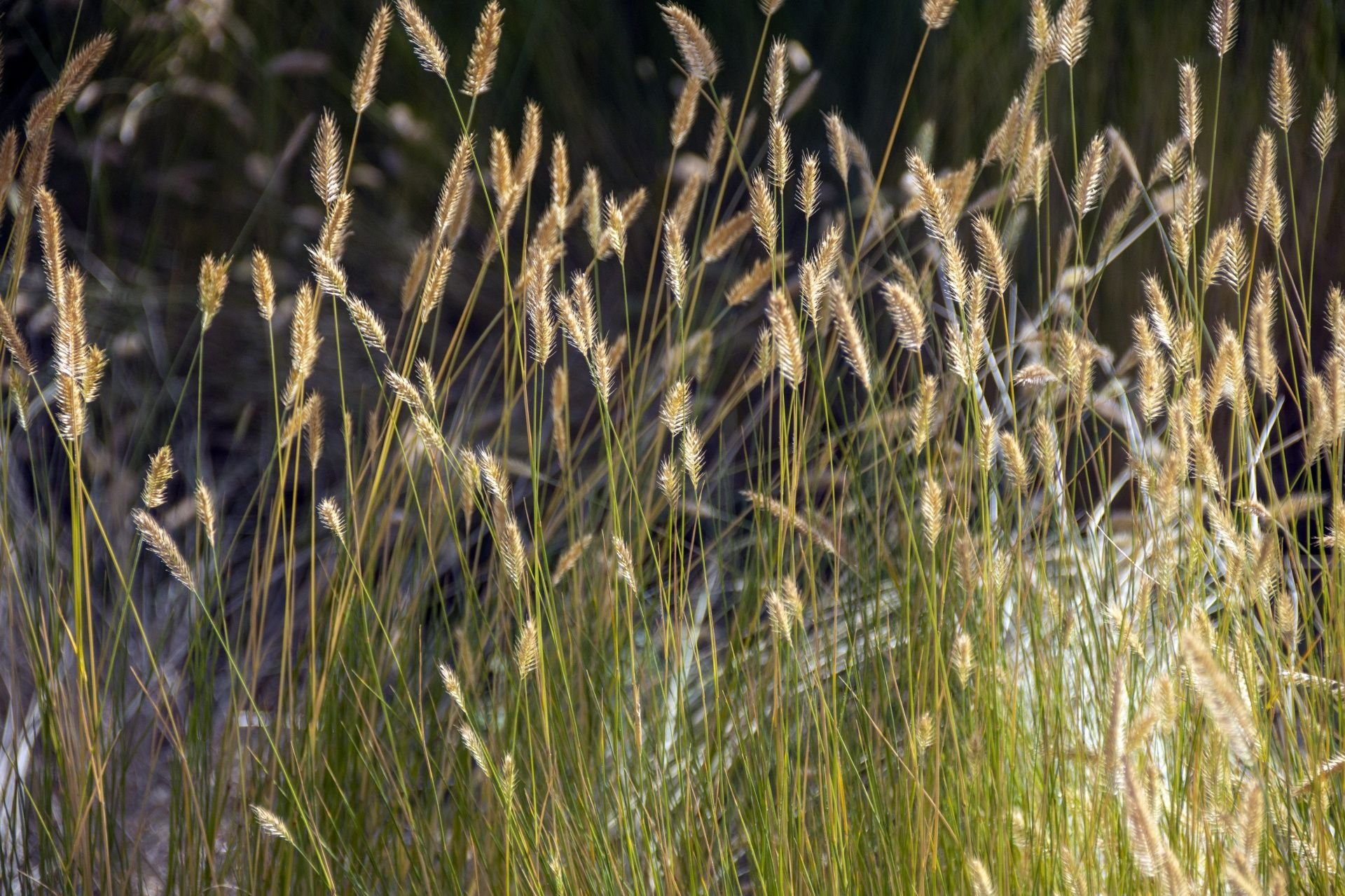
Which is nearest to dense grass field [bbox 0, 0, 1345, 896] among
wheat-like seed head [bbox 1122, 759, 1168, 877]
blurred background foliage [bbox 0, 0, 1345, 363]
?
wheat-like seed head [bbox 1122, 759, 1168, 877]

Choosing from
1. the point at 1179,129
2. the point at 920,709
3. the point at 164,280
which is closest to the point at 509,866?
the point at 920,709

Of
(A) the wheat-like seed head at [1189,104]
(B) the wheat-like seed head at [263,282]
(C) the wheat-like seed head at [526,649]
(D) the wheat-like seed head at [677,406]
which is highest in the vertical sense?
(A) the wheat-like seed head at [1189,104]

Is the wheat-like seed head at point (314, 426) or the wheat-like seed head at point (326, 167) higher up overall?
the wheat-like seed head at point (326, 167)

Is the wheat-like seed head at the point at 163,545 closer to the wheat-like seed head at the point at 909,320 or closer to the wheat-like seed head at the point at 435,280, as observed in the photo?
the wheat-like seed head at the point at 435,280

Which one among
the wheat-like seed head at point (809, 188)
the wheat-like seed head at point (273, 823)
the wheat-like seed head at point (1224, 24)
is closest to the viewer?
the wheat-like seed head at point (273, 823)

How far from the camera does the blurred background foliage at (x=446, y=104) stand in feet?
6.77

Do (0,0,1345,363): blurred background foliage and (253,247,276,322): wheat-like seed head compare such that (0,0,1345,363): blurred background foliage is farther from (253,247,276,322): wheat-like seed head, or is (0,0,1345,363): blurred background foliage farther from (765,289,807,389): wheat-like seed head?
(765,289,807,389): wheat-like seed head

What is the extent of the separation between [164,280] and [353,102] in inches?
47.9

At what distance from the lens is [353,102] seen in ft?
3.47

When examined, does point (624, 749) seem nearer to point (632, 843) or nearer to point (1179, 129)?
point (632, 843)

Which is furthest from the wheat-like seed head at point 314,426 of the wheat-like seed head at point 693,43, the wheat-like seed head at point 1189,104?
the wheat-like seed head at point 1189,104

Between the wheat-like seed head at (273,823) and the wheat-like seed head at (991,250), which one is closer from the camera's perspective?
the wheat-like seed head at (273,823)

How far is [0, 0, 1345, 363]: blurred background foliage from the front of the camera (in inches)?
81.3

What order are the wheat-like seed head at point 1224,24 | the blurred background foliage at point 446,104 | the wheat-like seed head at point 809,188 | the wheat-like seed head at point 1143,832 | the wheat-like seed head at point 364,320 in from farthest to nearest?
1. the blurred background foliage at point 446,104
2. the wheat-like seed head at point 1224,24
3. the wheat-like seed head at point 809,188
4. the wheat-like seed head at point 364,320
5. the wheat-like seed head at point 1143,832
